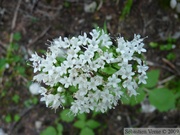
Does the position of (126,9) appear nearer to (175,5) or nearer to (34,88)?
(175,5)

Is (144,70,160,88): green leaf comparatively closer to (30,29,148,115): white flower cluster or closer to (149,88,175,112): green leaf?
(149,88,175,112): green leaf

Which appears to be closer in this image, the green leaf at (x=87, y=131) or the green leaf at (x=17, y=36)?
the green leaf at (x=87, y=131)

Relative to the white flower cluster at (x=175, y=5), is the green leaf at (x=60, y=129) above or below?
below

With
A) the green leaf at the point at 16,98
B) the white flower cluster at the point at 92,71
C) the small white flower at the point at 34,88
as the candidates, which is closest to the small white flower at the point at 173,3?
the white flower cluster at the point at 92,71

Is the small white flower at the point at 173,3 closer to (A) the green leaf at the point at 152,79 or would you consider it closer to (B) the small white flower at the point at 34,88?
(A) the green leaf at the point at 152,79

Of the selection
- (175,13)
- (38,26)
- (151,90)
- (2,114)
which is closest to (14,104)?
(2,114)

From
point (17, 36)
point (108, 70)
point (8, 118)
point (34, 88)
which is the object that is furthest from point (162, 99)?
point (17, 36)

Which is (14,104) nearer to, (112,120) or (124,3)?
(112,120)
